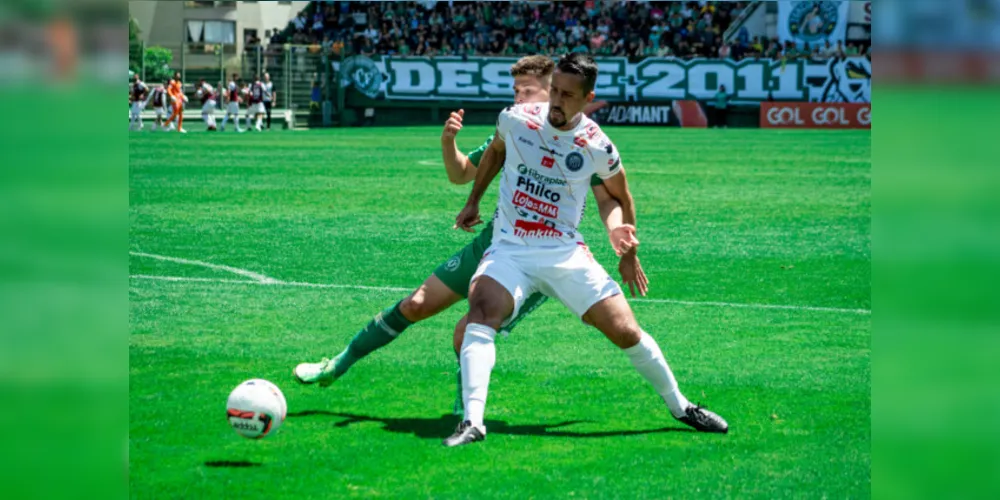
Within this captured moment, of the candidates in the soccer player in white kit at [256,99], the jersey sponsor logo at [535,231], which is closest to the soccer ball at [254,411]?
the jersey sponsor logo at [535,231]

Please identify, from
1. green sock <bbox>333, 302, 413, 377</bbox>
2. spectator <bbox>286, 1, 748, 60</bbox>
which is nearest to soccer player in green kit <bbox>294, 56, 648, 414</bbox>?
green sock <bbox>333, 302, 413, 377</bbox>

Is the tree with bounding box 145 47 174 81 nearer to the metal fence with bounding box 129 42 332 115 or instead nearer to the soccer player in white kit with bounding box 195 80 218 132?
the metal fence with bounding box 129 42 332 115

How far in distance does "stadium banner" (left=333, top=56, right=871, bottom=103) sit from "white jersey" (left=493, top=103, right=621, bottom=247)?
135 feet

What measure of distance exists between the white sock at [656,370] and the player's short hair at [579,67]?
146 cm

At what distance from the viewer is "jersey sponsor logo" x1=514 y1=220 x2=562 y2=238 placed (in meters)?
6.68

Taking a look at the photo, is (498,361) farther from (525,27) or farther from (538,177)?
(525,27)

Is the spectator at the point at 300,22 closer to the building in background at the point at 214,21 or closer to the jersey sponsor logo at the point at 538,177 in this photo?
the building in background at the point at 214,21

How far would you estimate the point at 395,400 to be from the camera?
739cm

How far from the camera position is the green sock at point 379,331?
280 inches

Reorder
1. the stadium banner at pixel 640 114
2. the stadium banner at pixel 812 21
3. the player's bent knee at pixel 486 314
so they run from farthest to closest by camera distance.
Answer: the stadium banner at pixel 640 114 → the stadium banner at pixel 812 21 → the player's bent knee at pixel 486 314

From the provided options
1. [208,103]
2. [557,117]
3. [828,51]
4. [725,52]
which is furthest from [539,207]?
[725,52]
